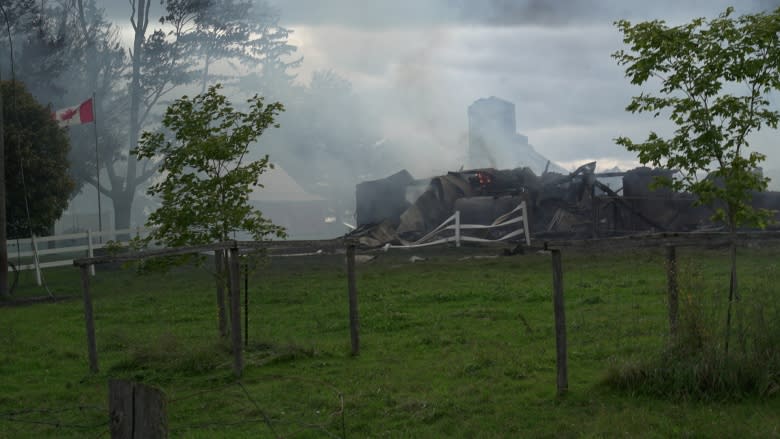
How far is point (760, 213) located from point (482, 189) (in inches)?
1036

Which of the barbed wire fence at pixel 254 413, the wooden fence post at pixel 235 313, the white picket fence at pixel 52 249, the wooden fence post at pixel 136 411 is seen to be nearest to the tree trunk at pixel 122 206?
the white picket fence at pixel 52 249

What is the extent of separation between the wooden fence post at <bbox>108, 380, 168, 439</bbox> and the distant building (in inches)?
2094

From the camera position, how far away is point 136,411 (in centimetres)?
423

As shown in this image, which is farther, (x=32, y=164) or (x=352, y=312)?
(x=32, y=164)

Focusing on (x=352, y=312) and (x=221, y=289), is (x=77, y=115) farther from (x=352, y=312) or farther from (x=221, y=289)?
(x=352, y=312)

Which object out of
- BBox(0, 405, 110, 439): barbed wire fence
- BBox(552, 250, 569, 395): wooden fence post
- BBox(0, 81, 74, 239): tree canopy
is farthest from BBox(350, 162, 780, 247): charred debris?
BBox(0, 405, 110, 439): barbed wire fence

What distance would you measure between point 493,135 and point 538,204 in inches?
1015

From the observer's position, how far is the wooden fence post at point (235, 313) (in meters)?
10.6

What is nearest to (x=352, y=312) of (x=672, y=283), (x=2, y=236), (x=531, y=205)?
(x=672, y=283)

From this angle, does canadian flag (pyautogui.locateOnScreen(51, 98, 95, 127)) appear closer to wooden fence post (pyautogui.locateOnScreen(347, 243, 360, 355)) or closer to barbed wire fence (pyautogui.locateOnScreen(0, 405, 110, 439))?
wooden fence post (pyautogui.locateOnScreen(347, 243, 360, 355))

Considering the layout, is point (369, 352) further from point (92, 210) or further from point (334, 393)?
point (92, 210)

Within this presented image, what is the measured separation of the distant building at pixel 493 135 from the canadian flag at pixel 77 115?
3156cm

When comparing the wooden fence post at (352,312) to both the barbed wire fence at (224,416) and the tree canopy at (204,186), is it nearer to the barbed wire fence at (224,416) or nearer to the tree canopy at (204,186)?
the tree canopy at (204,186)

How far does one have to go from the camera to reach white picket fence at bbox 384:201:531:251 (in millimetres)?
29664
